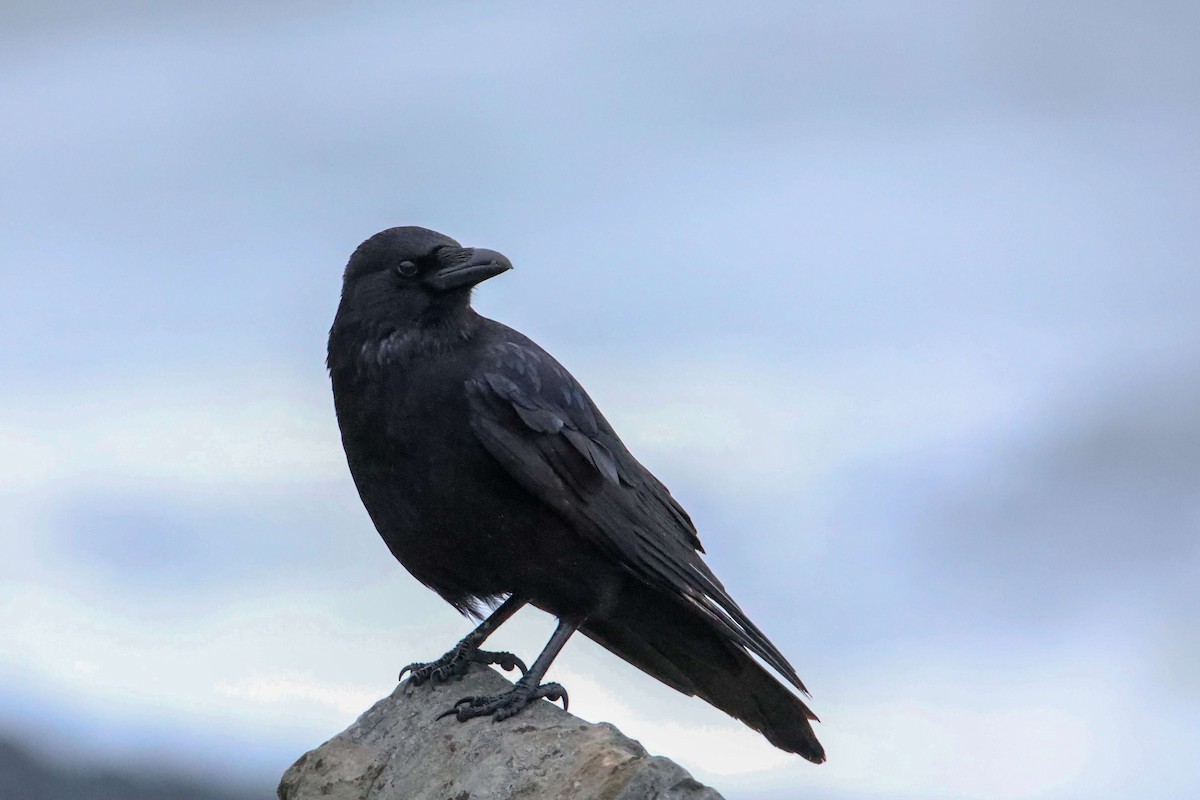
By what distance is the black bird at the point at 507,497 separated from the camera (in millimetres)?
7352

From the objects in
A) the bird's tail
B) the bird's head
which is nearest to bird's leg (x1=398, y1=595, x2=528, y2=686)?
the bird's tail

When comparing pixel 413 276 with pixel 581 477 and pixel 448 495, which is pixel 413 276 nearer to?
pixel 448 495

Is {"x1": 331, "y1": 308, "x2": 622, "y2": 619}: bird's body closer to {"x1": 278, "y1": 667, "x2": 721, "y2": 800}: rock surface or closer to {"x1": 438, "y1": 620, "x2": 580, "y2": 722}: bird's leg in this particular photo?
{"x1": 438, "y1": 620, "x2": 580, "y2": 722}: bird's leg

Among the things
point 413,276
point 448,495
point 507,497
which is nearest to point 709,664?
point 507,497

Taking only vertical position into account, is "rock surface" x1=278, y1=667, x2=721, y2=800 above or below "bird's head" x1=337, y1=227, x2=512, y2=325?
below

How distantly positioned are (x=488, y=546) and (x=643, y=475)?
1.21m

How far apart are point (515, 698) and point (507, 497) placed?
1.03 meters

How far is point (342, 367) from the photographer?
7754 millimetres

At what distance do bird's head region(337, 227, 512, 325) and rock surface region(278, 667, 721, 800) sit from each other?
79.8 inches

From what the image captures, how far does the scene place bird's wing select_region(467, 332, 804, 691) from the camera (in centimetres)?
745

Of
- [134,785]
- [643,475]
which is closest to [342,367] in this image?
[643,475]

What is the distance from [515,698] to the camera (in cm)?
718

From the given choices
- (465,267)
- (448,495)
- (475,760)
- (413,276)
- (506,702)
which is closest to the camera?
(475,760)

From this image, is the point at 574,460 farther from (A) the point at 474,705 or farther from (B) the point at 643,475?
(A) the point at 474,705
